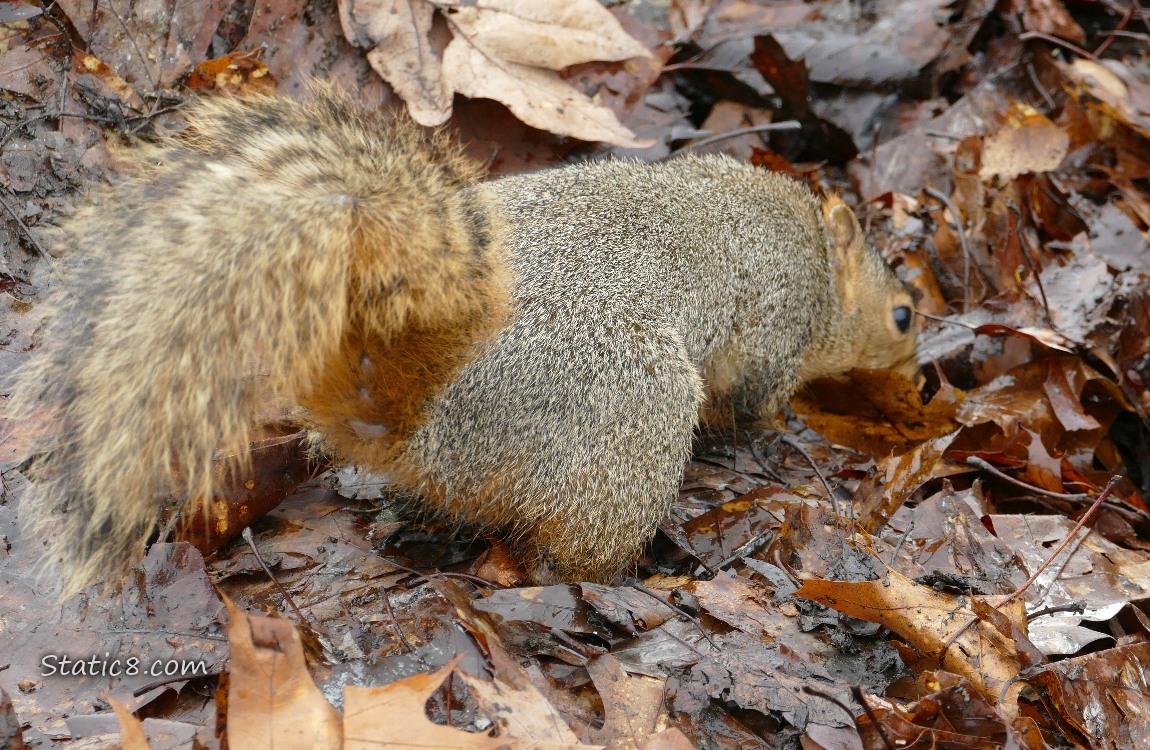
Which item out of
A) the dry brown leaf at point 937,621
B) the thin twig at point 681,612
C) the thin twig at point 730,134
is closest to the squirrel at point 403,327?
the thin twig at point 681,612

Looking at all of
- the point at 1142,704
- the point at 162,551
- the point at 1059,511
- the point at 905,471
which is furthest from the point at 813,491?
the point at 162,551

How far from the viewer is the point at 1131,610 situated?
290 cm

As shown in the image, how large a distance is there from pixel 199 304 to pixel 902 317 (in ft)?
10.7

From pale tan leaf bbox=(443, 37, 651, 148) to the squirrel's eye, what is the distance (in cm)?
147

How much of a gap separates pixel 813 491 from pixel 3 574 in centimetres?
270

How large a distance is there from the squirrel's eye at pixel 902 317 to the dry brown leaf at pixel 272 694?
129 inches

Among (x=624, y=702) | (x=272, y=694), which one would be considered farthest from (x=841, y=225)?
(x=272, y=694)

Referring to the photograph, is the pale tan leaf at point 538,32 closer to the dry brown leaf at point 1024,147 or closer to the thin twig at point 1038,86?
the dry brown leaf at point 1024,147

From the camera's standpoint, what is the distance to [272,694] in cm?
193

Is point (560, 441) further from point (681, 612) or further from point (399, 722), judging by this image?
point (399, 722)

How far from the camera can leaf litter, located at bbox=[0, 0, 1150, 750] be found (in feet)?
7.68

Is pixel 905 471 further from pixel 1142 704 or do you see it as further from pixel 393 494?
pixel 393 494

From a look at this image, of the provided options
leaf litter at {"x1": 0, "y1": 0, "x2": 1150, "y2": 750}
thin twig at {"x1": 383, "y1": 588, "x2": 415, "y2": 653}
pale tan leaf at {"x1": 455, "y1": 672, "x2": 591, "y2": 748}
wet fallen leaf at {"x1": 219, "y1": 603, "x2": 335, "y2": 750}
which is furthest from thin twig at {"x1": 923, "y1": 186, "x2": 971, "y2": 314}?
wet fallen leaf at {"x1": 219, "y1": 603, "x2": 335, "y2": 750}

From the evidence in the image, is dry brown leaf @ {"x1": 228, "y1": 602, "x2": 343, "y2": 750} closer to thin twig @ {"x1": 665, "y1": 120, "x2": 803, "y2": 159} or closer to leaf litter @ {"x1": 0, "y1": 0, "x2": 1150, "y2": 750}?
leaf litter @ {"x1": 0, "y1": 0, "x2": 1150, "y2": 750}
